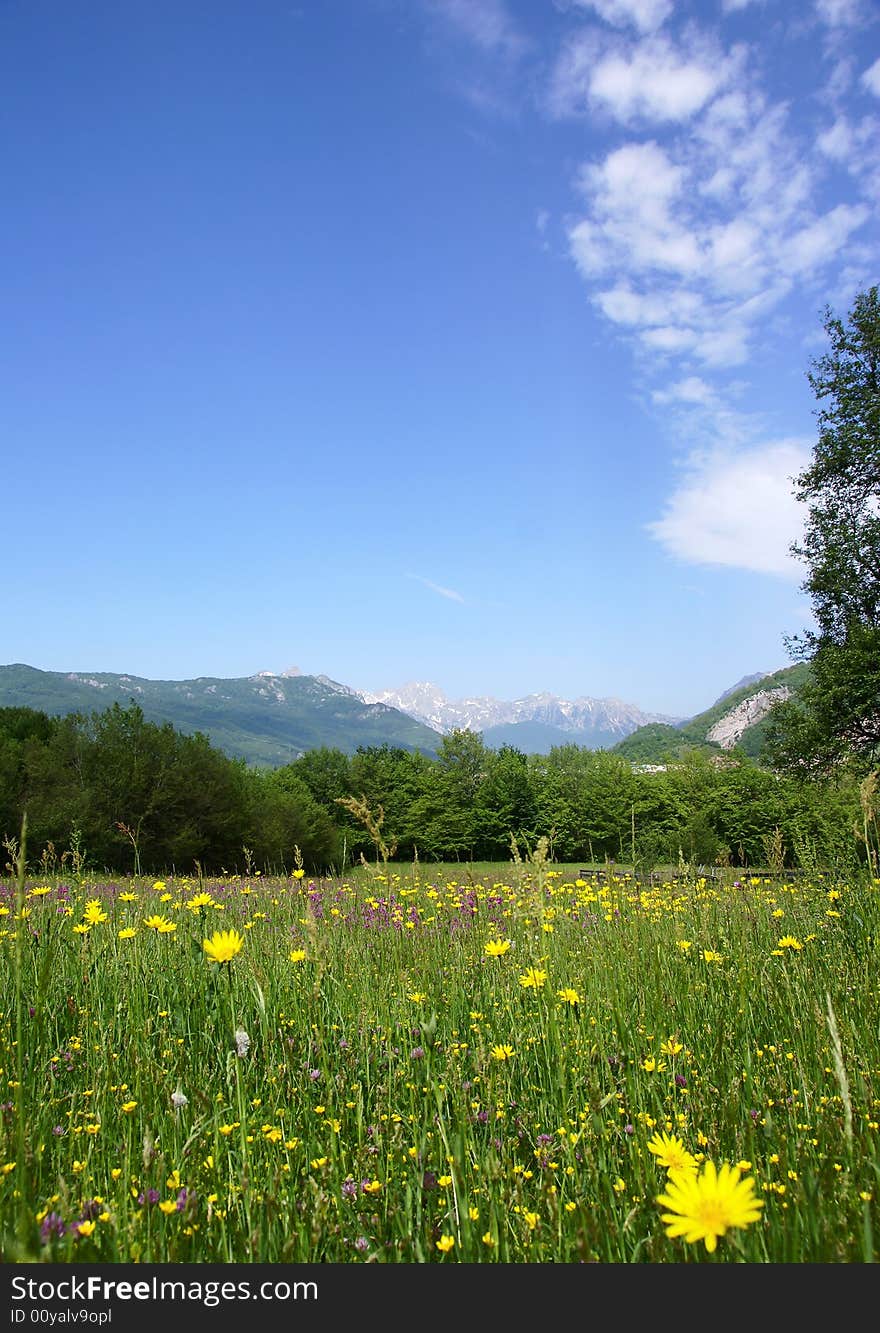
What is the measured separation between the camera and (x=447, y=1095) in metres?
2.96

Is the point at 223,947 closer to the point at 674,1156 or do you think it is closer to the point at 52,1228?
the point at 52,1228

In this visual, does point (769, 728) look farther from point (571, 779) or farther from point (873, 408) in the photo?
point (571, 779)

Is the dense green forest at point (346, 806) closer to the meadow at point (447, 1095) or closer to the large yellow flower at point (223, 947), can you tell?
the meadow at point (447, 1095)

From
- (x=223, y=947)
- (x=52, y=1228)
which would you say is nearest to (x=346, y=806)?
(x=223, y=947)

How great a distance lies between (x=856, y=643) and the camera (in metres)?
25.6

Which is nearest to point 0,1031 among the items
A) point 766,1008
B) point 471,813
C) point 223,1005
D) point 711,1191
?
point 223,1005

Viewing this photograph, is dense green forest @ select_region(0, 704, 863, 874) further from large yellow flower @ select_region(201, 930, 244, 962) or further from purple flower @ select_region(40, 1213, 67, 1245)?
purple flower @ select_region(40, 1213, 67, 1245)

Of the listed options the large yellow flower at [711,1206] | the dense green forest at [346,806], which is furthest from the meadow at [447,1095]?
the dense green forest at [346,806]

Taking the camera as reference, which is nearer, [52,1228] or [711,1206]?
[711,1206]

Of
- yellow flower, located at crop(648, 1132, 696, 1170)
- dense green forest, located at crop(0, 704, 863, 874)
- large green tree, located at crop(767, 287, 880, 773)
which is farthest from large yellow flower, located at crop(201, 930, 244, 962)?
large green tree, located at crop(767, 287, 880, 773)

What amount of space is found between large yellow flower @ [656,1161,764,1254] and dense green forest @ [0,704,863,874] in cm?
177

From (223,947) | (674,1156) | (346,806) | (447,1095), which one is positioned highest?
(346,806)

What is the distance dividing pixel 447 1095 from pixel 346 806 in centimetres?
179

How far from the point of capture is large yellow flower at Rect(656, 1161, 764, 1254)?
1275 millimetres
